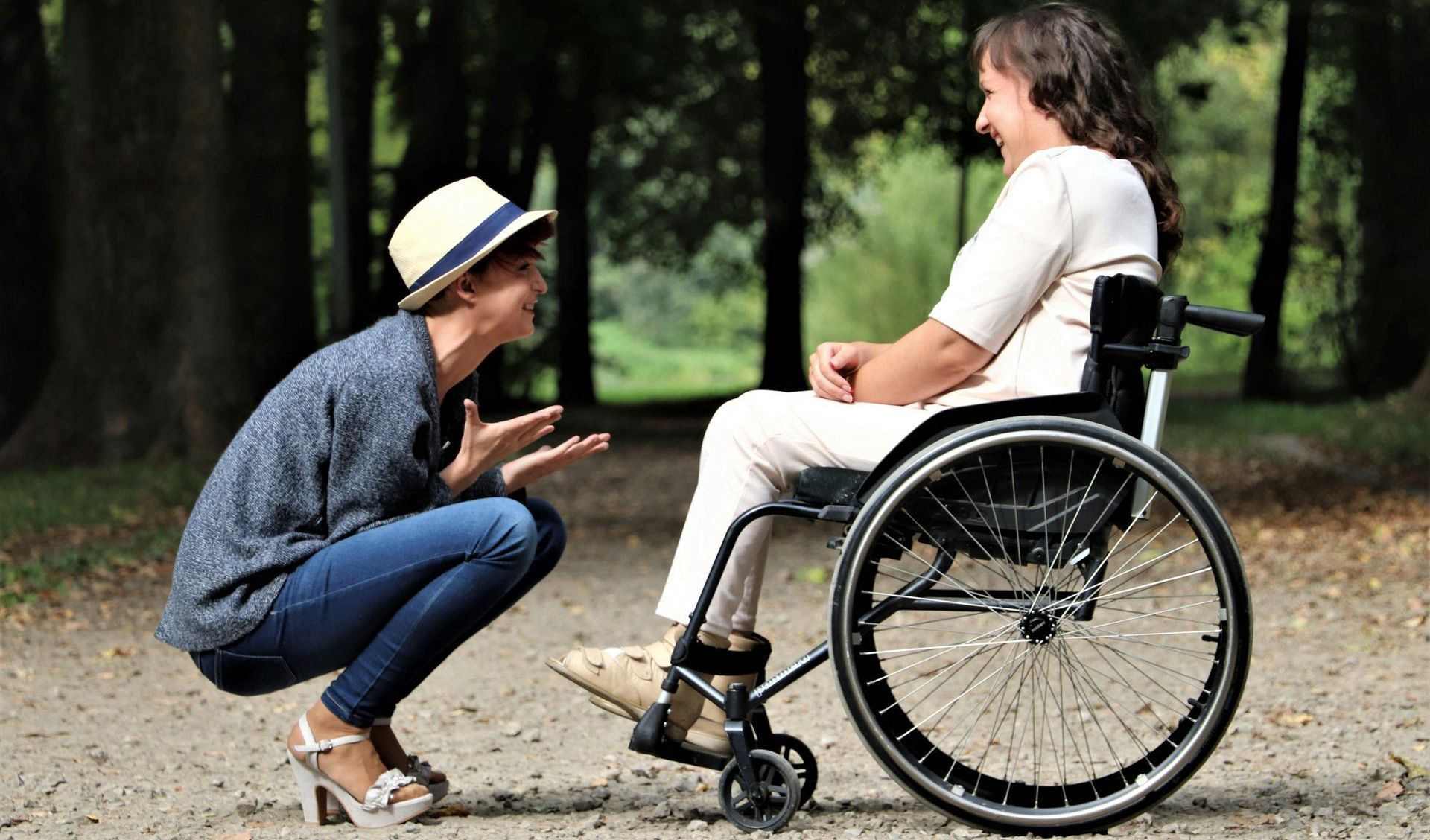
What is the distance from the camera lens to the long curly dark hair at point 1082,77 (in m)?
3.34

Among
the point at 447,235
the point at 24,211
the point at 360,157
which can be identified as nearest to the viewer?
the point at 447,235

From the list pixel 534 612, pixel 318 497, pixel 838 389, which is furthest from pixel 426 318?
pixel 534 612

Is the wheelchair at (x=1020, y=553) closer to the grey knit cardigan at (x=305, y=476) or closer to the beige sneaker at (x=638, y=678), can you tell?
the beige sneaker at (x=638, y=678)

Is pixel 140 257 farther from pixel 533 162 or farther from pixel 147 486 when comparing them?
pixel 533 162

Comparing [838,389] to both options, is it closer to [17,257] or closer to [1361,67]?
[17,257]

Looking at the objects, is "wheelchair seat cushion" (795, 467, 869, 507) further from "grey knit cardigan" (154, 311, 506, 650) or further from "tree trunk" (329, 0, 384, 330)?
"tree trunk" (329, 0, 384, 330)

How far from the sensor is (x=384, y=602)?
335 cm

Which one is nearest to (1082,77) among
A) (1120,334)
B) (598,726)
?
(1120,334)

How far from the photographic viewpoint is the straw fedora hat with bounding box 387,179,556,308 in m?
3.38

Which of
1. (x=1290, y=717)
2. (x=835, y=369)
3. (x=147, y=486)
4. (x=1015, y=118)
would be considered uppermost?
(x=1015, y=118)

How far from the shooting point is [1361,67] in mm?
19172

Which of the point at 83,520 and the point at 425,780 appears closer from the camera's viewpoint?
the point at 425,780

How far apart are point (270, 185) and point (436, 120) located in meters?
3.27

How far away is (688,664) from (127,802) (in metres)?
1.59
